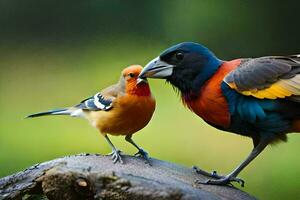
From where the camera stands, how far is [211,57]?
332 cm

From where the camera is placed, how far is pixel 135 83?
3.39 meters

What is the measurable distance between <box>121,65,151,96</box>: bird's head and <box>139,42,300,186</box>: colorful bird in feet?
0.36

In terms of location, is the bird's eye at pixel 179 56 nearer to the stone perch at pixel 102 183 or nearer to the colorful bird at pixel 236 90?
the colorful bird at pixel 236 90

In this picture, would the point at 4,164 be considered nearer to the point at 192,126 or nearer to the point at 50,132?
the point at 50,132

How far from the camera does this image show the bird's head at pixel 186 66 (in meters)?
3.27

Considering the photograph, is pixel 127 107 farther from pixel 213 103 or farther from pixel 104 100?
pixel 213 103

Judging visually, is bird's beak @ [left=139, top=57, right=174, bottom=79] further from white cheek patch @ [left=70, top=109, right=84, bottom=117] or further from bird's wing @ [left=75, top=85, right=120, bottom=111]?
white cheek patch @ [left=70, top=109, right=84, bottom=117]

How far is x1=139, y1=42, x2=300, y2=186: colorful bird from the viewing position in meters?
3.25

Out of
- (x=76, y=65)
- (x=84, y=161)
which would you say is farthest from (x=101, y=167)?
(x=76, y=65)

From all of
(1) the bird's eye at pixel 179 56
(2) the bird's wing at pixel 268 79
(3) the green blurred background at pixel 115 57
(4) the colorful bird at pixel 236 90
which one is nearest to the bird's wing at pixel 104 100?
(4) the colorful bird at pixel 236 90

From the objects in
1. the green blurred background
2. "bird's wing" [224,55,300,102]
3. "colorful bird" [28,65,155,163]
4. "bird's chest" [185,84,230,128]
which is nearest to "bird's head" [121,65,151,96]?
"colorful bird" [28,65,155,163]

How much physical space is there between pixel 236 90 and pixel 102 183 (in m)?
→ 0.78

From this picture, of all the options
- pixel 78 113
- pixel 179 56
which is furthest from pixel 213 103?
pixel 78 113

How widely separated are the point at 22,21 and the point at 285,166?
4.12 metres
